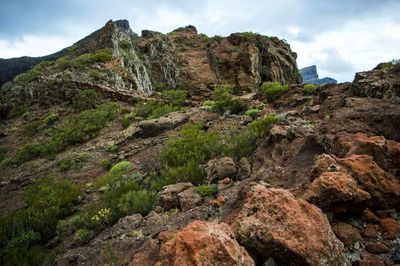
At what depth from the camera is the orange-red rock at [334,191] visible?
168 centimetres

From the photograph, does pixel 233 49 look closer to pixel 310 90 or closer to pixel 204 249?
pixel 310 90

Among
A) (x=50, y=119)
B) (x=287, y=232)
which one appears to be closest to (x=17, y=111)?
(x=50, y=119)

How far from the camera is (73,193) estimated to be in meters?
5.21

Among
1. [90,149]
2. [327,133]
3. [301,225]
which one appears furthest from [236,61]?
[301,225]

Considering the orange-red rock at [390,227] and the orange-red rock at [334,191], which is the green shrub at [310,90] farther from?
the orange-red rock at [390,227]

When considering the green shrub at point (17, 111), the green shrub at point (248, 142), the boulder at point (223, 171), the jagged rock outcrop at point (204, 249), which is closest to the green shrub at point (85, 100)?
the green shrub at point (17, 111)

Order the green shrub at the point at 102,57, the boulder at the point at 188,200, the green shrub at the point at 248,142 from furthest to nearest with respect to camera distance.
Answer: the green shrub at the point at 102,57
the green shrub at the point at 248,142
the boulder at the point at 188,200

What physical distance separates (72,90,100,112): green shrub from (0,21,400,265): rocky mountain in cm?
135

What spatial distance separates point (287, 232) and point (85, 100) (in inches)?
615

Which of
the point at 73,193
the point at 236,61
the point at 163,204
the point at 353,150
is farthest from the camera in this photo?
the point at 236,61

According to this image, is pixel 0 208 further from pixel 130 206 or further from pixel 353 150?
pixel 353 150

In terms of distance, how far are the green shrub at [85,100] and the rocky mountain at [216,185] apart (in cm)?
135

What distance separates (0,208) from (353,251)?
8.50 meters

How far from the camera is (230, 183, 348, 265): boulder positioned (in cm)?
129
